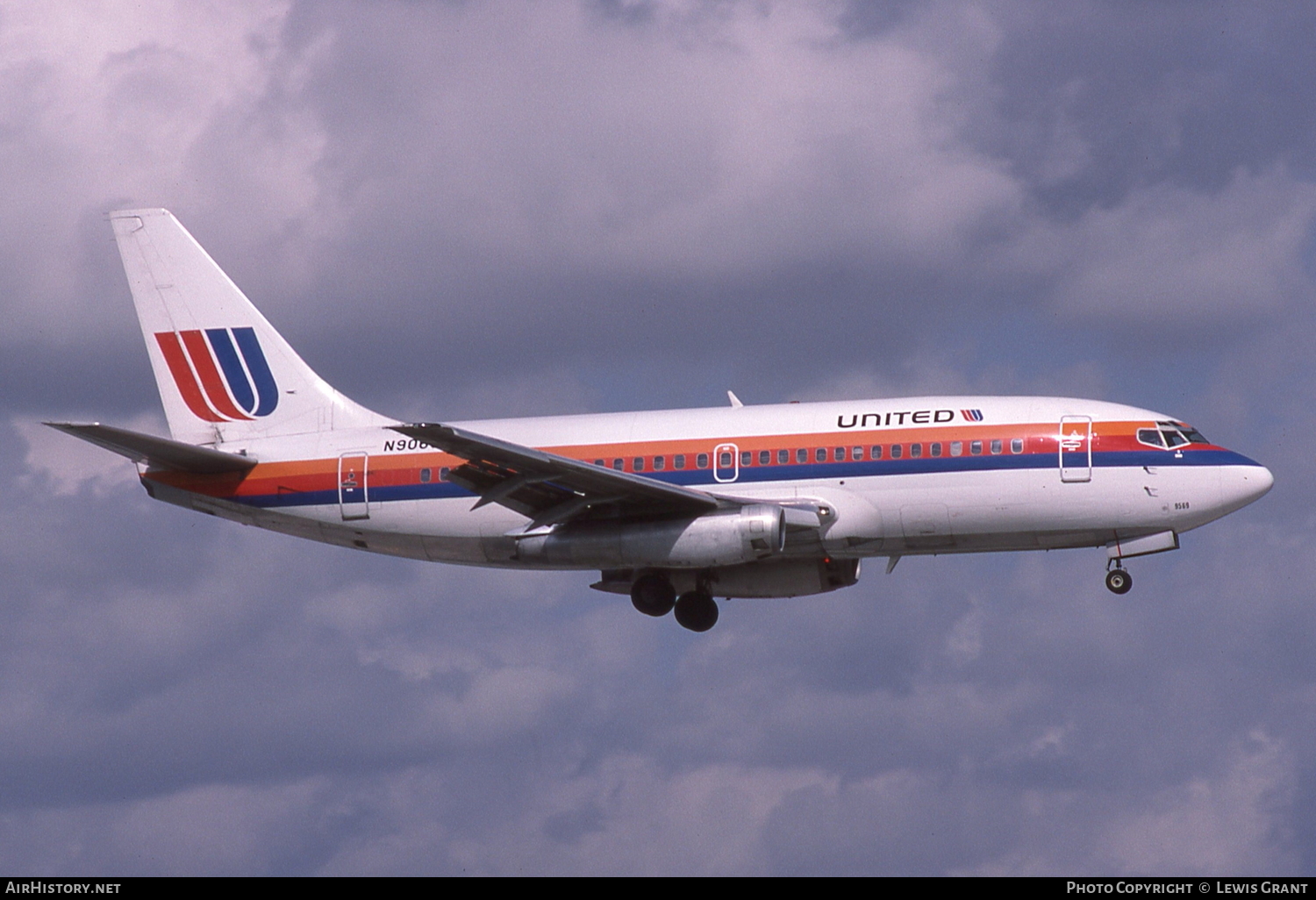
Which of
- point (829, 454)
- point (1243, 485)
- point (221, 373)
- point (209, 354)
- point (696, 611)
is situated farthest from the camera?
point (209, 354)

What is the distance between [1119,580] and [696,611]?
12814 mm

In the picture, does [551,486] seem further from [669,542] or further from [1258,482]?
[1258,482]

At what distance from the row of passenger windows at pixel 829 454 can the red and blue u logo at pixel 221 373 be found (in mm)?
11785

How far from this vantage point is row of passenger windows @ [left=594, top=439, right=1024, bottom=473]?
46281 mm

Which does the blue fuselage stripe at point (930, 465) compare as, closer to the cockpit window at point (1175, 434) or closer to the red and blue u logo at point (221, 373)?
the cockpit window at point (1175, 434)

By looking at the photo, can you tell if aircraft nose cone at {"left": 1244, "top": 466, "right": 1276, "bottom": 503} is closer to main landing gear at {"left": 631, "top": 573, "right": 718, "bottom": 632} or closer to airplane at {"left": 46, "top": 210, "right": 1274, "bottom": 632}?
airplane at {"left": 46, "top": 210, "right": 1274, "bottom": 632}

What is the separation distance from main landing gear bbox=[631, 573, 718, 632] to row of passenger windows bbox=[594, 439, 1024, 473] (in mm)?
4819

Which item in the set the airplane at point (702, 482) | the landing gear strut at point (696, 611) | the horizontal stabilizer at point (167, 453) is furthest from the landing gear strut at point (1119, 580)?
the horizontal stabilizer at point (167, 453)

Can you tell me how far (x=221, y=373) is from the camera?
54844mm

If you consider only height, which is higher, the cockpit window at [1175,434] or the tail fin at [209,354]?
the tail fin at [209,354]

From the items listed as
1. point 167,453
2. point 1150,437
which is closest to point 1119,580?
point 1150,437

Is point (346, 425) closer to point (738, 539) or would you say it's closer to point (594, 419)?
point (594, 419)

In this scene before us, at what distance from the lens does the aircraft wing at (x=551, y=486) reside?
144ft

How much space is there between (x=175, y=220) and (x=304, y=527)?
1208 cm
